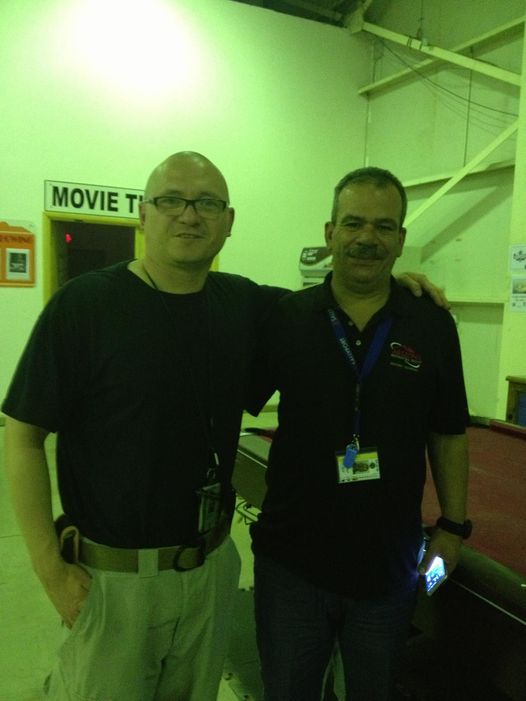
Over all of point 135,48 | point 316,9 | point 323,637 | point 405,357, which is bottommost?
point 323,637

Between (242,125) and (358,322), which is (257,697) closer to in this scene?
(358,322)

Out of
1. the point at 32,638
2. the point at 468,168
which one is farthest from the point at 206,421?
the point at 468,168

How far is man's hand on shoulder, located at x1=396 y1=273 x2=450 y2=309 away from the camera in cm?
148

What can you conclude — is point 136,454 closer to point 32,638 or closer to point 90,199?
point 32,638

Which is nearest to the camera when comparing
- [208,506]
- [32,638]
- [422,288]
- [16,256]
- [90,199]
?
[208,506]

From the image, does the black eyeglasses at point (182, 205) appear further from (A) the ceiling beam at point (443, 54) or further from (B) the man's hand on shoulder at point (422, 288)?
(A) the ceiling beam at point (443, 54)

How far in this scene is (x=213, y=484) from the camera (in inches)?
50.8

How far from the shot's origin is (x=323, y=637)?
4.53ft

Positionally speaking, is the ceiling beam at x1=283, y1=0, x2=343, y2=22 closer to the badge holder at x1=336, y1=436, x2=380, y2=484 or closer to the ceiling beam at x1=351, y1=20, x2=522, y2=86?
the ceiling beam at x1=351, y1=20, x2=522, y2=86

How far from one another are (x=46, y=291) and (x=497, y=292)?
450 centimetres

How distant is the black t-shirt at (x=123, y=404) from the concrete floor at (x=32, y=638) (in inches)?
42.3

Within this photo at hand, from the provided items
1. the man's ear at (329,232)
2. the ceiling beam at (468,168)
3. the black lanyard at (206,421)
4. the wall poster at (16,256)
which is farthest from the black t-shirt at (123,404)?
the wall poster at (16,256)

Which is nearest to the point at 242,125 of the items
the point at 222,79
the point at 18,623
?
the point at 222,79

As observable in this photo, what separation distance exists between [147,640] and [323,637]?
423 millimetres
